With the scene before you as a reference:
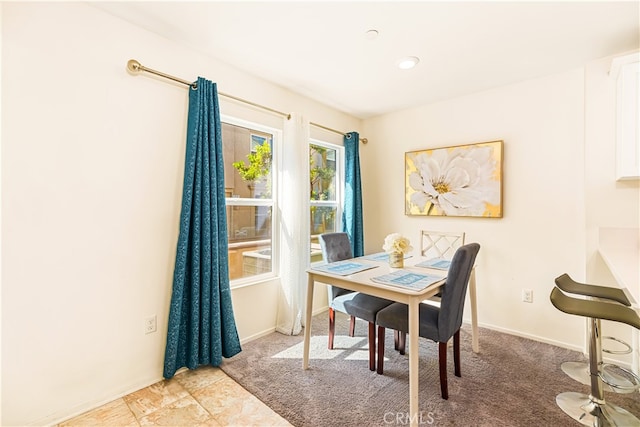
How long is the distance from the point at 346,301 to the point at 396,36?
6.49 ft

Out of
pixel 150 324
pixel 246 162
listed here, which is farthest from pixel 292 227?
pixel 150 324

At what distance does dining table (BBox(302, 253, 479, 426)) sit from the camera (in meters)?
1.62

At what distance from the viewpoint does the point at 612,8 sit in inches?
69.4

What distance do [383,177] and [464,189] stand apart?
1.02 meters

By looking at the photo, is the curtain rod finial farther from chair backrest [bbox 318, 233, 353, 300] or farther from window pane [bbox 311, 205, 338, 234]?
window pane [bbox 311, 205, 338, 234]

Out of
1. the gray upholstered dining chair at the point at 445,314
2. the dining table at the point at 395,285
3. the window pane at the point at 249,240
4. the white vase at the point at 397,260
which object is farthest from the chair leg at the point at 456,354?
the window pane at the point at 249,240

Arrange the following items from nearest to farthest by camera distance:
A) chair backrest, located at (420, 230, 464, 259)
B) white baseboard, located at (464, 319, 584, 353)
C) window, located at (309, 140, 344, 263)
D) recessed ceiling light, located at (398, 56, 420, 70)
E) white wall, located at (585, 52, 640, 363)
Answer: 1. white wall, located at (585, 52, 640, 363)
2. recessed ceiling light, located at (398, 56, 420, 70)
3. white baseboard, located at (464, 319, 584, 353)
4. chair backrest, located at (420, 230, 464, 259)
5. window, located at (309, 140, 344, 263)

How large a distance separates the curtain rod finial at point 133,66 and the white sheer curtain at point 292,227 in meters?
1.31

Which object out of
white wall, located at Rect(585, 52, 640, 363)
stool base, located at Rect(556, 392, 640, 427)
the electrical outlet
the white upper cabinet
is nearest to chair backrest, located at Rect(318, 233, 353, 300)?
the electrical outlet

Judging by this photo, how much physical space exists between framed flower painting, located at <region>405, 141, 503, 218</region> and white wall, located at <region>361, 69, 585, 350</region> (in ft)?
0.29

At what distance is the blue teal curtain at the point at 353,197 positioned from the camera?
142 inches

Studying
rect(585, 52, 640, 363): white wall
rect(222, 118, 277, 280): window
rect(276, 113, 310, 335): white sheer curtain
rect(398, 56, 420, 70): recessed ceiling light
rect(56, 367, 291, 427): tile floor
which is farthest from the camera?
rect(276, 113, 310, 335): white sheer curtain

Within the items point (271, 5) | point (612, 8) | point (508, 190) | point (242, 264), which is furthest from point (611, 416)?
point (271, 5)

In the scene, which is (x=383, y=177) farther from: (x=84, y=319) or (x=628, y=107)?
(x=84, y=319)
